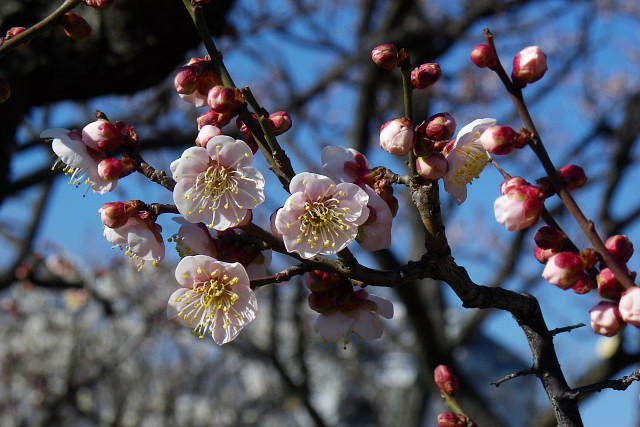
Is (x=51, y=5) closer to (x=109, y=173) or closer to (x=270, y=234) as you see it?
(x=109, y=173)

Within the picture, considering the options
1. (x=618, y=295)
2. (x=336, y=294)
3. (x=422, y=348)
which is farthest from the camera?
(x=422, y=348)

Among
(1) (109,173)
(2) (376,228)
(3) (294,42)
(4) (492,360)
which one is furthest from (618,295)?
(4) (492,360)

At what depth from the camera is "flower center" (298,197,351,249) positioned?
3.45 ft

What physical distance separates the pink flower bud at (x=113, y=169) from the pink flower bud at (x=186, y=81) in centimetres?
15

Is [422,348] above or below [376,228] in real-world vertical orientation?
above

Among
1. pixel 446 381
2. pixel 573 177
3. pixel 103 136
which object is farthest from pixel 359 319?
pixel 103 136

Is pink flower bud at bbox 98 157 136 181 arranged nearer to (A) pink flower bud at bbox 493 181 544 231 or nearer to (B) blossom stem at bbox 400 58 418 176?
(B) blossom stem at bbox 400 58 418 176

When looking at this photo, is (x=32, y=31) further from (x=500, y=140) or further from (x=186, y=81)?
(x=500, y=140)

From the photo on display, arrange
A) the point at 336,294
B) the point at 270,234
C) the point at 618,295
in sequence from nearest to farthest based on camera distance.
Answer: the point at 618,295 < the point at 270,234 < the point at 336,294

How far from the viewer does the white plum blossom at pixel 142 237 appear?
1104 mm

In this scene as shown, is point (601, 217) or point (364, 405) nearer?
point (601, 217)

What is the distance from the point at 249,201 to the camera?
1.08m

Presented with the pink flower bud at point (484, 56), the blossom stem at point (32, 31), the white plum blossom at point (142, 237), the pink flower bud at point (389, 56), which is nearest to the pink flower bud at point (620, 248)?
the pink flower bud at point (484, 56)

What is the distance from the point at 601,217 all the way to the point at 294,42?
275 cm
